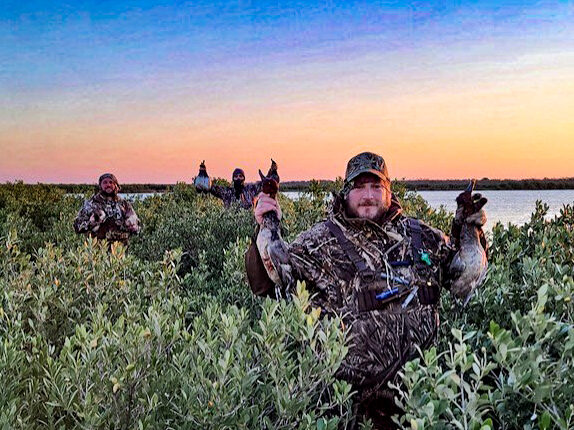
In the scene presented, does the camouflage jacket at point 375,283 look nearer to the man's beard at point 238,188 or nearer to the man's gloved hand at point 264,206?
the man's gloved hand at point 264,206

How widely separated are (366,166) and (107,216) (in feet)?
24.9

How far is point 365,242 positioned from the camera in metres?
4.09

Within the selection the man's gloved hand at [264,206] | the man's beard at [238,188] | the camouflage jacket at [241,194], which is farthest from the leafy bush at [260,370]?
the man's beard at [238,188]

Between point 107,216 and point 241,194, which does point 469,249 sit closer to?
point 107,216

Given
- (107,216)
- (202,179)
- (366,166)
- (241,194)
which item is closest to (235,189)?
(241,194)

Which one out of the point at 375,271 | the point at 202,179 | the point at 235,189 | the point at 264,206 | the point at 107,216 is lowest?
the point at 375,271

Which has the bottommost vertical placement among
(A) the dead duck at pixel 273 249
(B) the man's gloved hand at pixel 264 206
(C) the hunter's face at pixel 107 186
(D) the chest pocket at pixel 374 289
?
(D) the chest pocket at pixel 374 289

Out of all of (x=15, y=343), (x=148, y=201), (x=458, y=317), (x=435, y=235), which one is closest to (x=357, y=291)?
(x=435, y=235)

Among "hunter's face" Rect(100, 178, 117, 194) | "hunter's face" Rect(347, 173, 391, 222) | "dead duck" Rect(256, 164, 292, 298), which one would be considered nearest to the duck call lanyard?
"hunter's face" Rect(347, 173, 391, 222)

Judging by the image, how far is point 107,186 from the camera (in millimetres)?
10820

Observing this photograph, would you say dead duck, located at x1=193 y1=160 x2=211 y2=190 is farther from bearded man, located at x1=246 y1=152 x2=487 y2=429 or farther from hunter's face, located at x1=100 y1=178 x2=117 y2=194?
bearded man, located at x1=246 y1=152 x2=487 y2=429

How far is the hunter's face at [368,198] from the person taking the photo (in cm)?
415

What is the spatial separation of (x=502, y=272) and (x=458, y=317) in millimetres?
707

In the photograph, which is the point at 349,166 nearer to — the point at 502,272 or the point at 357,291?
the point at 357,291
